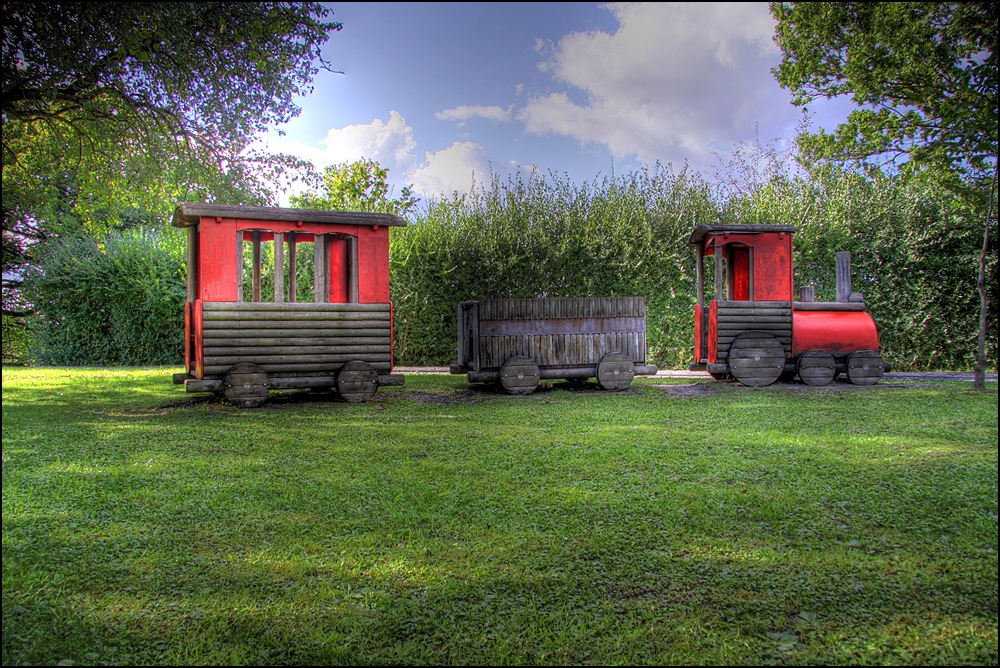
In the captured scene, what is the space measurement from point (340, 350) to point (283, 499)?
4.96 m

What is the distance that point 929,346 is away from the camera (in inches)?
452

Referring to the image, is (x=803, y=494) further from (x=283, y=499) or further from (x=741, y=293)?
(x=741, y=293)

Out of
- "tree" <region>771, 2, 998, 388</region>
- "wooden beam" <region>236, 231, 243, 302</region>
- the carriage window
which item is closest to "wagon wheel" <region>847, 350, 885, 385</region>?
"tree" <region>771, 2, 998, 388</region>

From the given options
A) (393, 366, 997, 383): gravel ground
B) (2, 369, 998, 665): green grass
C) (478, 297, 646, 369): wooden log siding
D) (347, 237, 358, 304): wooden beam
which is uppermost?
(347, 237, 358, 304): wooden beam

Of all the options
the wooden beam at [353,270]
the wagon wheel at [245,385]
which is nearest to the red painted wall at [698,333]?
the wooden beam at [353,270]

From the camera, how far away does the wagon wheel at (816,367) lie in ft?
31.9

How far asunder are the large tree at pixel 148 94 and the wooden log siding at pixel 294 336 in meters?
2.55

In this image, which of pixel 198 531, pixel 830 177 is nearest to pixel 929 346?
pixel 830 177

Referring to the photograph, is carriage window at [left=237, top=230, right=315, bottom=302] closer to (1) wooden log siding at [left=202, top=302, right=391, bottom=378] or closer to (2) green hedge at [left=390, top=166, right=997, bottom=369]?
(1) wooden log siding at [left=202, top=302, right=391, bottom=378]

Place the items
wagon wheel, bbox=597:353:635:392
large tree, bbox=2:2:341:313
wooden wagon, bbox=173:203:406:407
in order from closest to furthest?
large tree, bbox=2:2:341:313 < wooden wagon, bbox=173:203:406:407 < wagon wheel, bbox=597:353:635:392

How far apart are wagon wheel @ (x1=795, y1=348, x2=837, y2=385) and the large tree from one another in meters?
8.46

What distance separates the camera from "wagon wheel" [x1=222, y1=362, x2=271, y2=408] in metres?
7.92

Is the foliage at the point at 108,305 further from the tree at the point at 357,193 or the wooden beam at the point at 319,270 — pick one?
the wooden beam at the point at 319,270

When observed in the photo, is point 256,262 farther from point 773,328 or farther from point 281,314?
point 773,328
